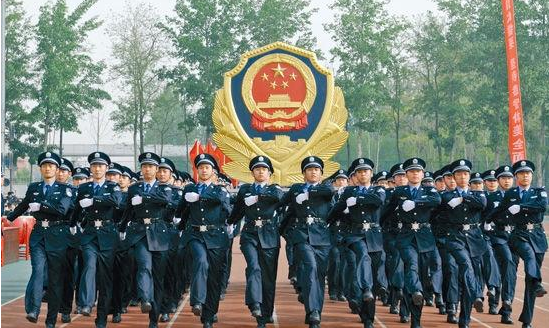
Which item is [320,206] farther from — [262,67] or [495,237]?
[262,67]

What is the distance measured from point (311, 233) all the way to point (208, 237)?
3.84 ft

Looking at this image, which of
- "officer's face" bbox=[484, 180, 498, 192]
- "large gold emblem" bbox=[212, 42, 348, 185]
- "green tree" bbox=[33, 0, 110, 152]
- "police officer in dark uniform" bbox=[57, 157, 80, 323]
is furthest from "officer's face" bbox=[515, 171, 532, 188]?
"green tree" bbox=[33, 0, 110, 152]

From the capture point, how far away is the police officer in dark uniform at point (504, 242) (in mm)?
12398

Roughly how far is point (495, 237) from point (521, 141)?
691 inches

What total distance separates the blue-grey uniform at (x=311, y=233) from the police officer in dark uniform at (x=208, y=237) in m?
0.77

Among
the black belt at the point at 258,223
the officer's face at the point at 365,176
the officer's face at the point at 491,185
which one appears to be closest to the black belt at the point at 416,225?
the officer's face at the point at 365,176

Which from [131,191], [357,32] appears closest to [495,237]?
[131,191]

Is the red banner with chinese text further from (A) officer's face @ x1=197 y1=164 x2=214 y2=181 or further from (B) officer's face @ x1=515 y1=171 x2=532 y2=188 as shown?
(A) officer's face @ x1=197 y1=164 x2=214 y2=181

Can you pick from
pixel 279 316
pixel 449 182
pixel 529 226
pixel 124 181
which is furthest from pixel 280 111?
pixel 529 226

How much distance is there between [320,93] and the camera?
73.7 ft

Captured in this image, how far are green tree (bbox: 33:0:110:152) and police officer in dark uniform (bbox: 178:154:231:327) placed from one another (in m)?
Result: 35.1

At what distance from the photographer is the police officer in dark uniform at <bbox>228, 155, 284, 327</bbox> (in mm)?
11422

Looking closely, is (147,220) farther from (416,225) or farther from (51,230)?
(416,225)

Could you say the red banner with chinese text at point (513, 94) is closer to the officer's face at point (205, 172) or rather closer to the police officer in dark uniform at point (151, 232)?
the officer's face at point (205, 172)
